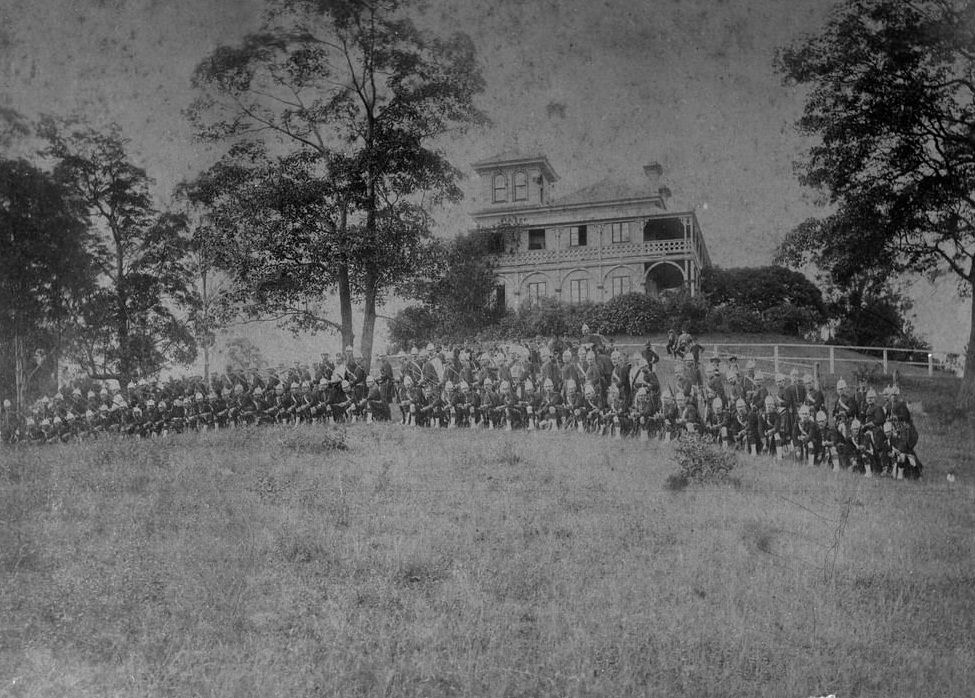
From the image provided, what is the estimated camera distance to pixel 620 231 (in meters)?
9.61

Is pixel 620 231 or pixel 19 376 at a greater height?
pixel 620 231

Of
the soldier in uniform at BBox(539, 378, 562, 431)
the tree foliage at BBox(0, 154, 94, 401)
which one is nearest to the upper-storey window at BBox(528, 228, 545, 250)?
the soldier in uniform at BBox(539, 378, 562, 431)

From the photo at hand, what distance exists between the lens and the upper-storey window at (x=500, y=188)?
5.76 m

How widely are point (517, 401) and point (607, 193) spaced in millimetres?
2255

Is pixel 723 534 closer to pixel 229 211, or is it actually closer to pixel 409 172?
pixel 409 172

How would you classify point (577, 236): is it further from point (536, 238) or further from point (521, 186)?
point (521, 186)

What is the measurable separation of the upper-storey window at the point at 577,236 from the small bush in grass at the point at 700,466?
294 centimetres

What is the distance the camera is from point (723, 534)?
4.42m

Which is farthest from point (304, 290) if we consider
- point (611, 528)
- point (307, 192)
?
point (611, 528)

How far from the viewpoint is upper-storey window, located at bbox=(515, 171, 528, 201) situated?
552cm

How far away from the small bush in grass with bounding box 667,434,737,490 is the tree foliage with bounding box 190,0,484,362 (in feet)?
8.14

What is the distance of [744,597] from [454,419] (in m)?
4.10

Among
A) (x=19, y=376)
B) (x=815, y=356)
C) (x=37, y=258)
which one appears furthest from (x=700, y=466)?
(x=19, y=376)

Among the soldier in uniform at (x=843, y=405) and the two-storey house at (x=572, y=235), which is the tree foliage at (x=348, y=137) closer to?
the two-storey house at (x=572, y=235)
